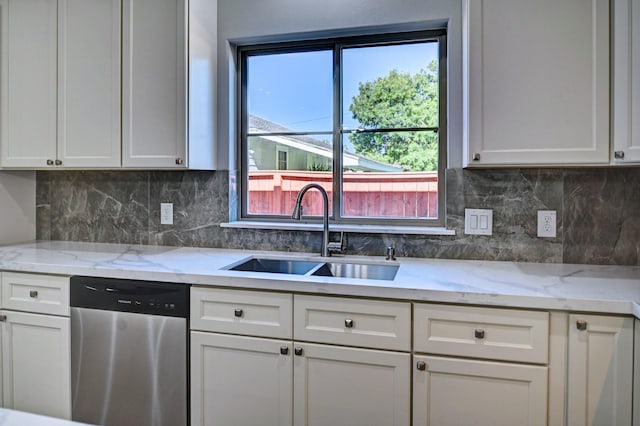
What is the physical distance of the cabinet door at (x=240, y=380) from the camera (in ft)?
5.39

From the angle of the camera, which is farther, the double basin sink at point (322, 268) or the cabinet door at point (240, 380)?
the double basin sink at point (322, 268)

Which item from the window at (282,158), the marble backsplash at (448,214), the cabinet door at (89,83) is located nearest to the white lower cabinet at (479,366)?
the marble backsplash at (448,214)

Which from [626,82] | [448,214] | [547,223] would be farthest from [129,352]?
[626,82]

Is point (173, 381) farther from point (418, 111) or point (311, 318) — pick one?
point (418, 111)

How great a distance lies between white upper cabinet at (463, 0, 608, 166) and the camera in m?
1.67

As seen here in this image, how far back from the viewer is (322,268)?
6.77ft

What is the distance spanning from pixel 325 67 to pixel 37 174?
2.02 meters

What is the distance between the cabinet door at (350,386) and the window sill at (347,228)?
751mm

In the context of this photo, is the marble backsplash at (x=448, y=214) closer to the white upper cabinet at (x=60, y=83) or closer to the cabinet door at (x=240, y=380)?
the white upper cabinet at (x=60, y=83)

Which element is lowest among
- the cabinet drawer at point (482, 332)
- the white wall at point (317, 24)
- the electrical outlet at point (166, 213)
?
the cabinet drawer at point (482, 332)

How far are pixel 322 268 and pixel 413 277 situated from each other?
1.75 ft

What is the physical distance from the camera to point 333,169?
234 centimetres

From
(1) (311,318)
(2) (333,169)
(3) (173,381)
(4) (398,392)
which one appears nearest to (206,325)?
(3) (173,381)

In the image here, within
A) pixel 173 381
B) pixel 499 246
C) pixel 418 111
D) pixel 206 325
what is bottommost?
pixel 173 381
